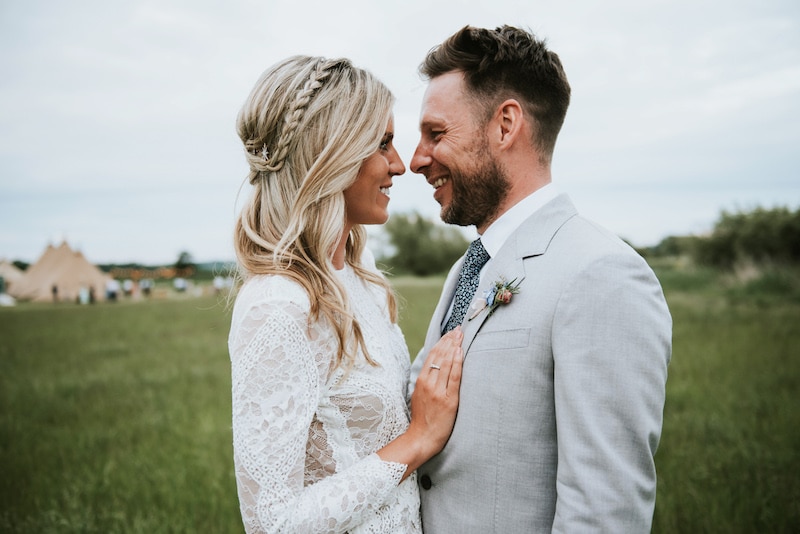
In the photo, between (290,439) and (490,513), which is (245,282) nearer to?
(290,439)

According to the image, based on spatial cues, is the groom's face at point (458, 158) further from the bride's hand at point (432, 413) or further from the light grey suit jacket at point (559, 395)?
the bride's hand at point (432, 413)

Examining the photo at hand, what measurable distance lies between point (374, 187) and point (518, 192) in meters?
0.68

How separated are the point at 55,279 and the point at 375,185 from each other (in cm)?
4059

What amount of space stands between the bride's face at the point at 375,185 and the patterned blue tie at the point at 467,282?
478 millimetres

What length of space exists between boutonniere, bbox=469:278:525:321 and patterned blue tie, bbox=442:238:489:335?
0.23 metres

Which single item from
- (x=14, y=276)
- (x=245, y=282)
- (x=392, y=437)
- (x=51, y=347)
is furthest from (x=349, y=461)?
(x=14, y=276)

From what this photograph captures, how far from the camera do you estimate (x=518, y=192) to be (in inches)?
101

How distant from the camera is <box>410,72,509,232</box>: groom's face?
8.49ft

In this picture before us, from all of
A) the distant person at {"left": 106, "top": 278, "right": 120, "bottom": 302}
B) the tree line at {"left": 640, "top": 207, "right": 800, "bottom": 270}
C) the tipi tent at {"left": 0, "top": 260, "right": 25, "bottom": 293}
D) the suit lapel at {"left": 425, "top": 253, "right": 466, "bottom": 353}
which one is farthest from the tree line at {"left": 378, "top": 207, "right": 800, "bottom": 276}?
the tipi tent at {"left": 0, "top": 260, "right": 25, "bottom": 293}

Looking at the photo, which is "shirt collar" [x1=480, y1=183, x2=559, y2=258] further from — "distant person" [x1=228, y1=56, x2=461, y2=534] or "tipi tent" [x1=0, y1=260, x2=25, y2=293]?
"tipi tent" [x1=0, y1=260, x2=25, y2=293]

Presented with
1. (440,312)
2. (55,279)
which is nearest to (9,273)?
(55,279)

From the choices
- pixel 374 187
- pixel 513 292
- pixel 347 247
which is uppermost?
pixel 374 187

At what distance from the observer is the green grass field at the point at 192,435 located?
4867 mm

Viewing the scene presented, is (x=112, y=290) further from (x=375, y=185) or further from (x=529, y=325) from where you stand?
(x=529, y=325)
